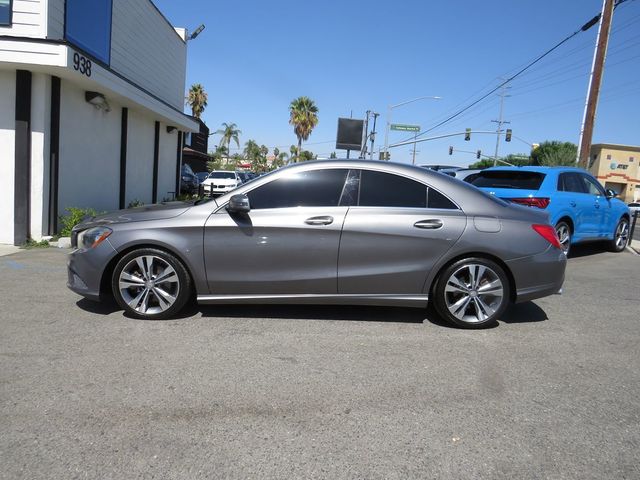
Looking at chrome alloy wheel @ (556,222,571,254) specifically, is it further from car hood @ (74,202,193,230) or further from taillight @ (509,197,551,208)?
car hood @ (74,202,193,230)

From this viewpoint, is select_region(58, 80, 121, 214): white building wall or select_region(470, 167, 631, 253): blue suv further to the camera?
select_region(58, 80, 121, 214): white building wall

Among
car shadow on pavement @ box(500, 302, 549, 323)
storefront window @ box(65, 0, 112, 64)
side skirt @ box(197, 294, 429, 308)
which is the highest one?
storefront window @ box(65, 0, 112, 64)

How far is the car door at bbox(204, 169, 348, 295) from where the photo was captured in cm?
456

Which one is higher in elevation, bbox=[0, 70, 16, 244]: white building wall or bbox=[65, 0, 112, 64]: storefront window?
bbox=[65, 0, 112, 64]: storefront window

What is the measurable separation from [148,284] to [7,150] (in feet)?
18.8

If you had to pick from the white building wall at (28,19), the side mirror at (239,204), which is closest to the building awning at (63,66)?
the white building wall at (28,19)

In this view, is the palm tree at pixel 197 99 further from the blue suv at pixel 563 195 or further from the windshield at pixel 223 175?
the blue suv at pixel 563 195

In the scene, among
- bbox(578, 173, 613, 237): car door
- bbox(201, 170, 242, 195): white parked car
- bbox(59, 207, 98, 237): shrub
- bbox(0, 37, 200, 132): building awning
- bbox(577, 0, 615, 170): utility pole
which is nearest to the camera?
bbox(0, 37, 200, 132): building awning

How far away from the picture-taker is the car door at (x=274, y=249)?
4562 mm

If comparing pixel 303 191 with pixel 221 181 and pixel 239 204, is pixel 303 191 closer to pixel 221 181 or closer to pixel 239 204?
pixel 239 204

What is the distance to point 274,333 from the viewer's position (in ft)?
14.7

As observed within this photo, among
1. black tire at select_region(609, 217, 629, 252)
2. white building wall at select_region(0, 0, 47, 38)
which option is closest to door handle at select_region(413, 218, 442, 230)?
white building wall at select_region(0, 0, 47, 38)

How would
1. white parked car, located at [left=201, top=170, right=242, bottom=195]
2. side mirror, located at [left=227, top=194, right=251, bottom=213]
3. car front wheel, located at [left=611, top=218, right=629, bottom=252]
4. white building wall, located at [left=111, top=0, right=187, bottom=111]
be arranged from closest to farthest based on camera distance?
side mirror, located at [left=227, top=194, right=251, bottom=213] → car front wheel, located at [left=611, top=218, right=629, bottom=252] → white building wall, located at [left=111, top=0, right=187, bottom=111] → white parked car, located at [left=201, top=170, right=242, bottom=195]

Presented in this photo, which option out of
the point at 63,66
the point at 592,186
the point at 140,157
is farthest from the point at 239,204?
the point at 140,157
